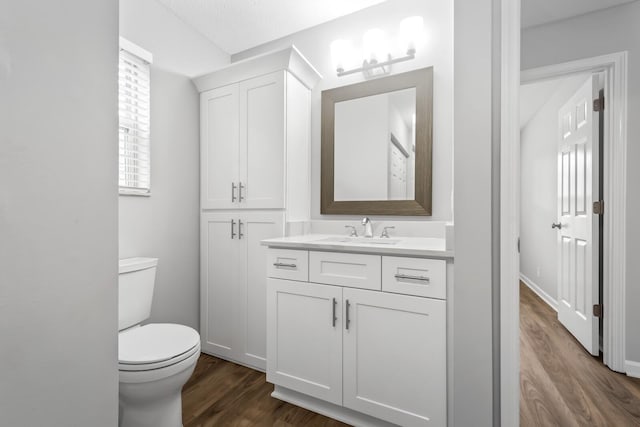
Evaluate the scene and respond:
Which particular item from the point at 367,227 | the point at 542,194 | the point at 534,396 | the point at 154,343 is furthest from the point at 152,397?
the point at 542,194

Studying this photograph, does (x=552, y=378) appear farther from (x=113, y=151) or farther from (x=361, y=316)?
(x=113, y=151)

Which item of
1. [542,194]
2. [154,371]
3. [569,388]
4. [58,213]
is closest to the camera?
[58,213]

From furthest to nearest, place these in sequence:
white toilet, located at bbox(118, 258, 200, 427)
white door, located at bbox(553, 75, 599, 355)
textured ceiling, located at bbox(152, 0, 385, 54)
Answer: white door, located at bbox(553, 75, 599, 355) → textured ceiling, located at bbox(152, 0, 385, 54) → white toilet, located at bbox(118, 258, 200, 427)

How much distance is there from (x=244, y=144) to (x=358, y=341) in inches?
58.4

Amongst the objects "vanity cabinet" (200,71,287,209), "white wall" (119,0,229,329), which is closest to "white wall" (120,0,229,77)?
"white wall" (119,0,229,329)

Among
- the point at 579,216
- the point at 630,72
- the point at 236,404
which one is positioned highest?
the point at 630,72

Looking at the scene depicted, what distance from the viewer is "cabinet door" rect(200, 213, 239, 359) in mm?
2152

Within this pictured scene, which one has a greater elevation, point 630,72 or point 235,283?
point 630,72

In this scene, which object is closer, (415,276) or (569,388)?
(415,276)

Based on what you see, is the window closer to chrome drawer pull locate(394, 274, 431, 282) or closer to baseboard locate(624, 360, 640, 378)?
chrome drawer pull locate(394, 274, 431, 282)

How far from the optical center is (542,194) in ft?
12.3

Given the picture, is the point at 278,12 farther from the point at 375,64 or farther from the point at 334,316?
the point at 334,316

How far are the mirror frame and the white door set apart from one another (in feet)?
4.29

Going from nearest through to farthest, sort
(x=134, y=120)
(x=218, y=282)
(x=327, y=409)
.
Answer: (x=327, y=409)
(x=134, y=120)
(x=218, y=282)
